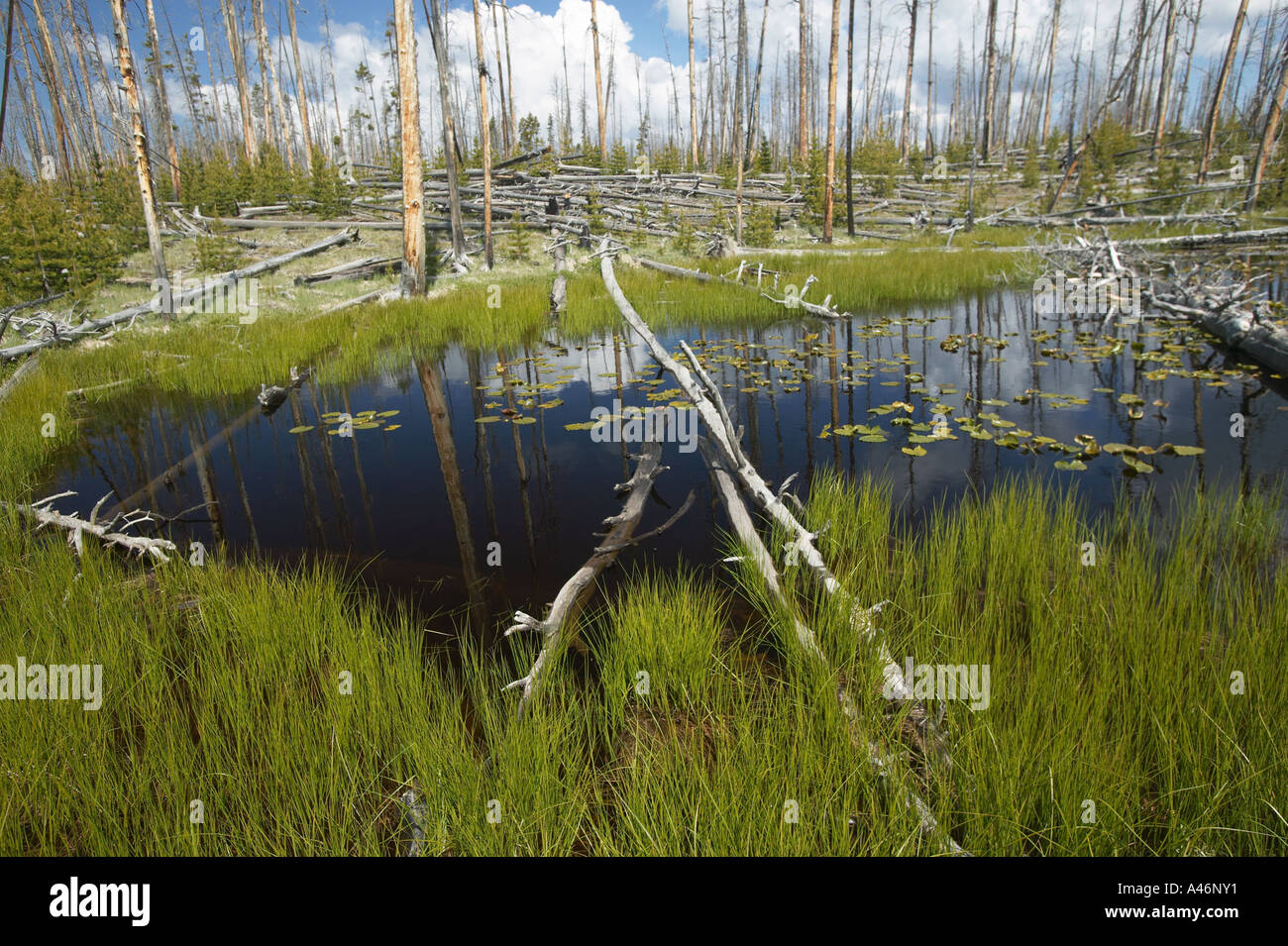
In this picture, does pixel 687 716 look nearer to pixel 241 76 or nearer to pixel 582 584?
pixel 582 584

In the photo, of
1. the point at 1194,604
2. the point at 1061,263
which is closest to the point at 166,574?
the point at 1194,604

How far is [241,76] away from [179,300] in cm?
2110

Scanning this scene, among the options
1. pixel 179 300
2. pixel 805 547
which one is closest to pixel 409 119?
pixel 179 300

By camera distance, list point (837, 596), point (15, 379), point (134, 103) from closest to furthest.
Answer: point (837, 596)
point (15, 379)
point (134, 103)

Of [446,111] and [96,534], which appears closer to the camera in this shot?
[96,534]

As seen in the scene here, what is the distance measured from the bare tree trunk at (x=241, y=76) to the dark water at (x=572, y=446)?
938 inches

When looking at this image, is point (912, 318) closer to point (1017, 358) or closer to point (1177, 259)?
point (1017, 358)

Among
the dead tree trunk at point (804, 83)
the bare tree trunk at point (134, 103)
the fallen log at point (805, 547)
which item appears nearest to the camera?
the fallen log at point (805, 547)

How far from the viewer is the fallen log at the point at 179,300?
944cm

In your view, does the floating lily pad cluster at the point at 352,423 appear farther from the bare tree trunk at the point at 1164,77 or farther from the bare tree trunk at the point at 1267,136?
the bare tree trunk at the point at 1164,77

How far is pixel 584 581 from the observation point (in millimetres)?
3447

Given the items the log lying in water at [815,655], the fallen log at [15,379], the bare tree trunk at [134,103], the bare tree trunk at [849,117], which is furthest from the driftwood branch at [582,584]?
the bare tree trunk at [849,117]
